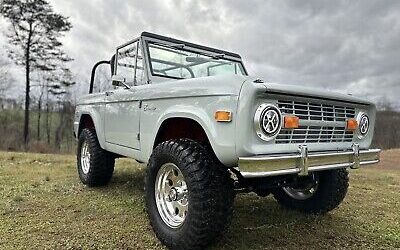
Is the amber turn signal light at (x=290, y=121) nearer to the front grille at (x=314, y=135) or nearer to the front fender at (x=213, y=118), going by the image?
the front grille at (x=314, y=135)

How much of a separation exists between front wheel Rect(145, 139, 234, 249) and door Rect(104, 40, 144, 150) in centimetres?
85

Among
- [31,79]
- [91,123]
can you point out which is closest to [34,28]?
[31,79]

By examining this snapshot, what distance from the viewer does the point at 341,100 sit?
3.24 m

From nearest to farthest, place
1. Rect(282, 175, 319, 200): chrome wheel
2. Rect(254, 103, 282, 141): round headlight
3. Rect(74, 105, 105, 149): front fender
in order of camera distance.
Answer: Rect(254, 103, 282, 141): round headlight, Rect(282, 175, 319, 200): chrome wheel, Rect(74, 105, 105, 149): front fender

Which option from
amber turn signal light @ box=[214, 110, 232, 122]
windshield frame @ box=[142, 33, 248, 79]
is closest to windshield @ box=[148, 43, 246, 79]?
windshield frame @ box=[142, 33, 248, 79]

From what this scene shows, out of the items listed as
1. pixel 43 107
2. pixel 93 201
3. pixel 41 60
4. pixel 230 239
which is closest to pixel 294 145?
pixel 230 239

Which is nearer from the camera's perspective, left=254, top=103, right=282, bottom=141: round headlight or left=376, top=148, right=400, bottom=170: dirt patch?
left=254, top=103, right=282, bottom=141: round headlight

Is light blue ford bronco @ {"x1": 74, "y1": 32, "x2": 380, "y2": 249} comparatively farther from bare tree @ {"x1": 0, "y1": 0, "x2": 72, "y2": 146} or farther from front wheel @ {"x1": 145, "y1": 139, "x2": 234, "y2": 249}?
bare tree @ {"x1": 0, "y1": 0, "x2": 72, "y2": 146}

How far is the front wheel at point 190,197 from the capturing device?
2771 mm

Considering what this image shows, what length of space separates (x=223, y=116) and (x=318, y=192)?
2.05 meters

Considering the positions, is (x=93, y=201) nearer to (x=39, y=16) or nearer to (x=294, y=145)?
(x=294, y=145)

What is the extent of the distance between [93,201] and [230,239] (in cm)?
207

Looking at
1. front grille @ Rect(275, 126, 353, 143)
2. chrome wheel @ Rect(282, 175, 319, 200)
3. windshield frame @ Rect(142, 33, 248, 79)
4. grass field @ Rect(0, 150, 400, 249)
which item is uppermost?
windshield frame @ Rect(142, 33, 248, 79)

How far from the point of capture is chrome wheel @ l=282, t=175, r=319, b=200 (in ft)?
13.5
